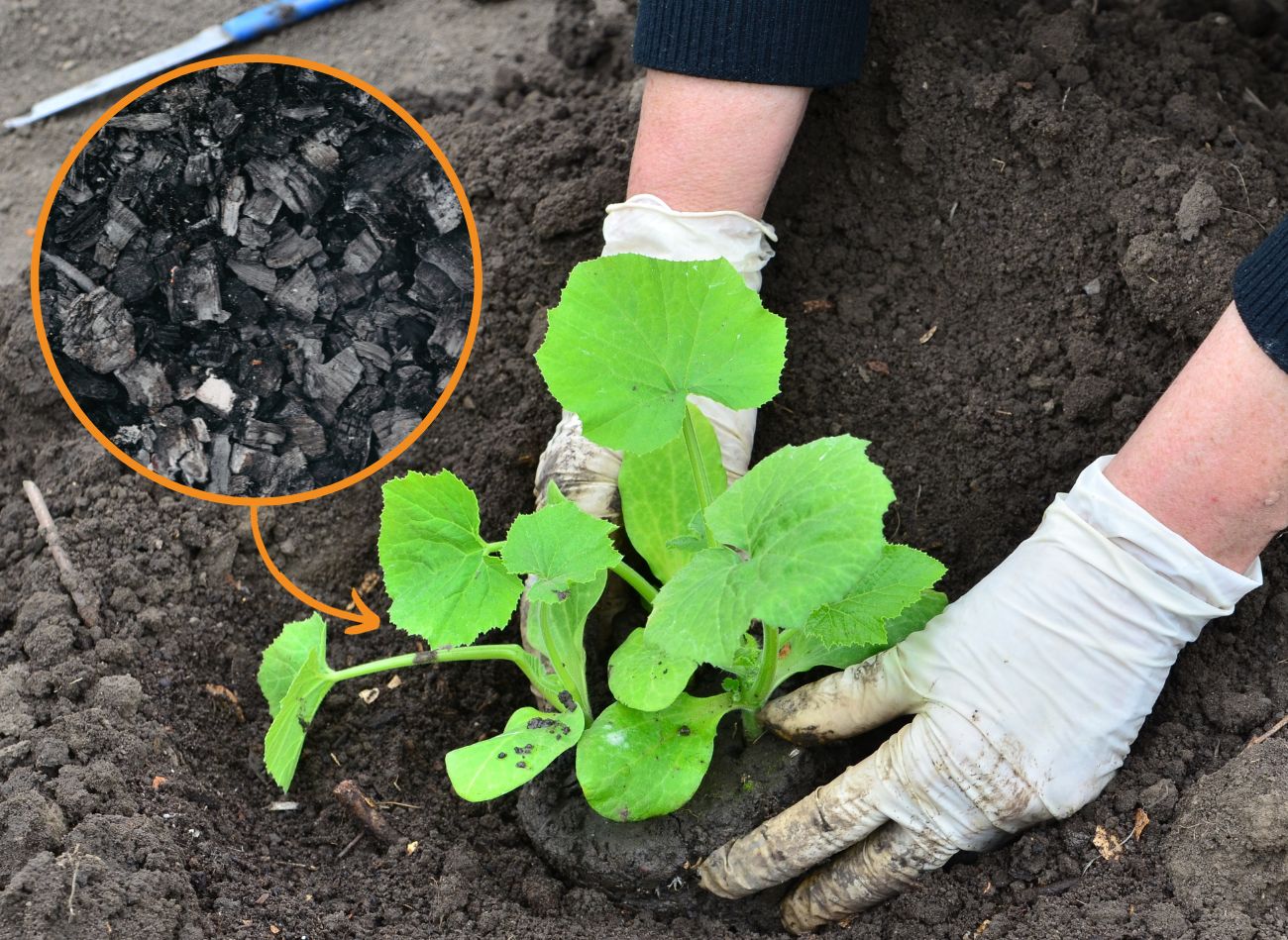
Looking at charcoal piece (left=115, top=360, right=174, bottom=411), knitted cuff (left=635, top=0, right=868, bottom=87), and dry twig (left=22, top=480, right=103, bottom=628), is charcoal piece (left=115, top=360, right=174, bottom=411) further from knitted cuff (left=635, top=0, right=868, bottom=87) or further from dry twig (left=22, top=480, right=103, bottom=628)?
knitted cuff (left=635, top=0, right=868, bottom=87)

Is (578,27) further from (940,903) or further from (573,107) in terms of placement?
(940,903)

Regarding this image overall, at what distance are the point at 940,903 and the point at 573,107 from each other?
1.73 metres

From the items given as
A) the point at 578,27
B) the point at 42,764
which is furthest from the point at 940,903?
the point at 578,27

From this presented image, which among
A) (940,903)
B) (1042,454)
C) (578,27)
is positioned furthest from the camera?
(578,27)

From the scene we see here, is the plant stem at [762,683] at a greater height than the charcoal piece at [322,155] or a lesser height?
lesser

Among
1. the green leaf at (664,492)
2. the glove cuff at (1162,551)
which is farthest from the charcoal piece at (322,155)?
the glove cuff at (1162,551)

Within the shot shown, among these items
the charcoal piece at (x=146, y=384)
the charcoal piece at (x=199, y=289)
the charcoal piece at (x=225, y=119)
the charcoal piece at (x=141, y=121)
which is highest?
the charcoal piece at (x=225, y=119)

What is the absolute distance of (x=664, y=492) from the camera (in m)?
1.90

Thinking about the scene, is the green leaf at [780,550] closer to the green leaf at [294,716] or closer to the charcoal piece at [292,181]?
the green leaf at [294,716]

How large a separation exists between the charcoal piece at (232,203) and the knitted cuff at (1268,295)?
4.87 feet

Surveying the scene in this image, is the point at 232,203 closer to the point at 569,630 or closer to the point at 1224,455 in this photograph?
the point at 569,630

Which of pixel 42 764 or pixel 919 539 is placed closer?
pixel 42 764

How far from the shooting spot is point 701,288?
1.57 m

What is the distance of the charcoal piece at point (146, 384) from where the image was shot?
1875 mm
